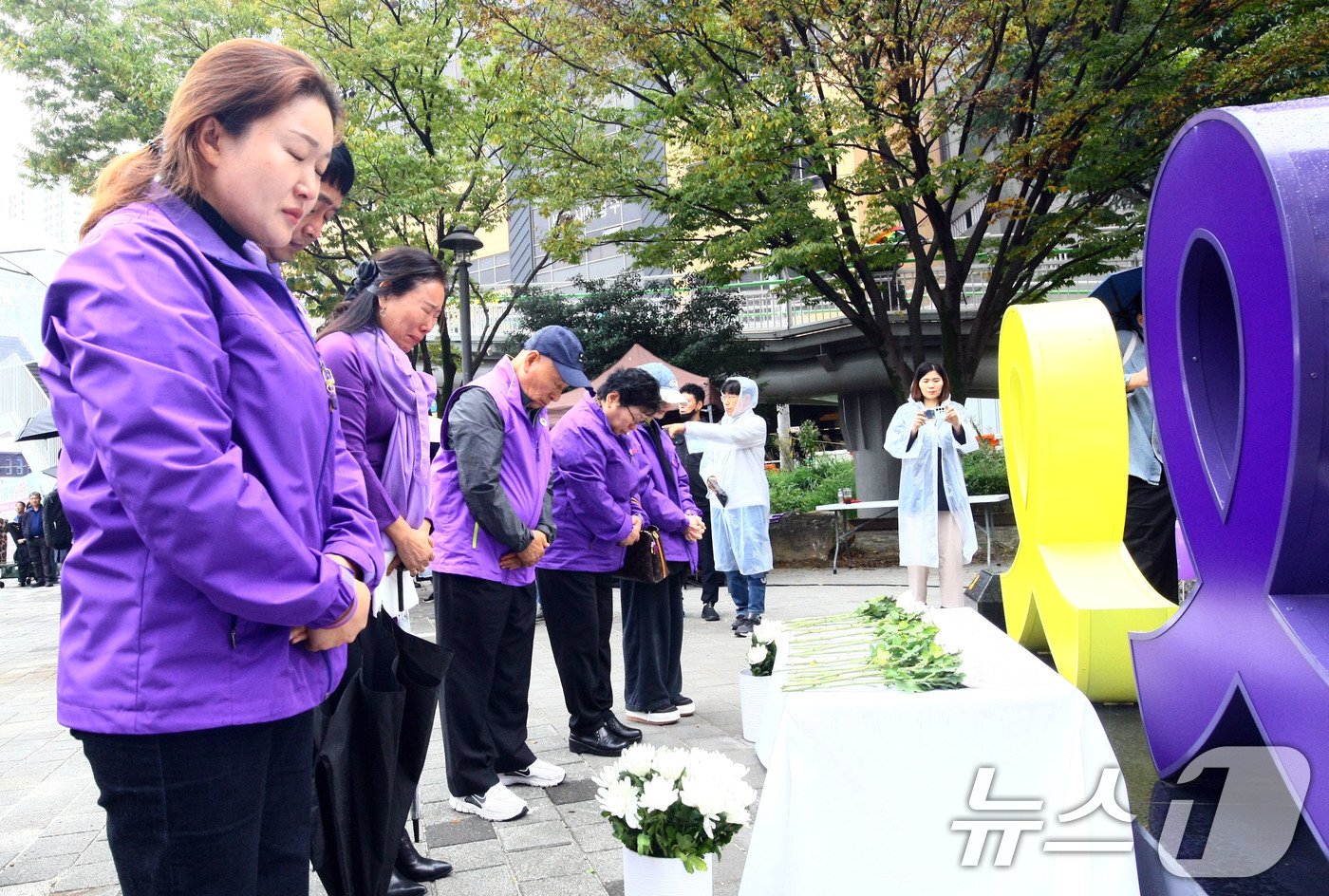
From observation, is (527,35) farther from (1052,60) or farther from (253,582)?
(253,582)

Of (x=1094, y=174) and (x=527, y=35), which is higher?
(x=527, y=35)

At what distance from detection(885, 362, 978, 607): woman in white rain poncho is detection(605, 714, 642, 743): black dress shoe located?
125 inches

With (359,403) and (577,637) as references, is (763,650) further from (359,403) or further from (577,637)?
(359,403)

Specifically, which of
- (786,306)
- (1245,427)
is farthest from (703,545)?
(786,306)

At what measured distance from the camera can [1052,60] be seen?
11.7 m

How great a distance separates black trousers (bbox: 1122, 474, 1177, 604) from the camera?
4758 millimetres

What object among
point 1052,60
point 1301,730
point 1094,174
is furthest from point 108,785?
point 1052,60

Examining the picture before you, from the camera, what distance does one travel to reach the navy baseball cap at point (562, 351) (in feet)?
13.4

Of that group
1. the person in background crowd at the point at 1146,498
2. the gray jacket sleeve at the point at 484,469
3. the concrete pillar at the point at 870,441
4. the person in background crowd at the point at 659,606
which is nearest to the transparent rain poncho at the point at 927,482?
the person in background crowd at the point at 659,606

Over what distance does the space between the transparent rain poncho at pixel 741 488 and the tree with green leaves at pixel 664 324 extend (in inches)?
458

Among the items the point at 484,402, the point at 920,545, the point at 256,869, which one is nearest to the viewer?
the point at 256,869

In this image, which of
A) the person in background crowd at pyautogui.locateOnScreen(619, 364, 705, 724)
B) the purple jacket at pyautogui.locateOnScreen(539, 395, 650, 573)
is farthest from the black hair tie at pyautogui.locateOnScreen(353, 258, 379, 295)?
the person in background crowd at pyautogui.locateOnScreen(619, 364, 705, 724)

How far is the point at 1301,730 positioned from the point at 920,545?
5.51m

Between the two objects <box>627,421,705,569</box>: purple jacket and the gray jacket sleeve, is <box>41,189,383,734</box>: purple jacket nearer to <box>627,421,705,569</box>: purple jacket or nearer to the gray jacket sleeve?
the gray jacket sleeve
